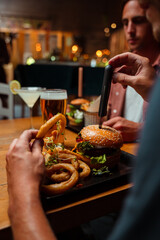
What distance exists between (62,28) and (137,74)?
41.3ft

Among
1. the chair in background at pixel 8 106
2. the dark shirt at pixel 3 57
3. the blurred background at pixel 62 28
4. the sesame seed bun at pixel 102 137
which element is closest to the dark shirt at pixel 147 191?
the sesame seed bun at pixel 102 137

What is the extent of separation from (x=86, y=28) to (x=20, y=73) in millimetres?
8881

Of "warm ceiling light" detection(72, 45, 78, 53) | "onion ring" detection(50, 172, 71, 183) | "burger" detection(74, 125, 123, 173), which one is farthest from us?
"warm ceiling light" detection(72, 45, 78, 53)

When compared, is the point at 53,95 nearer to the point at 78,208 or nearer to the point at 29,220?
the point at 78,208

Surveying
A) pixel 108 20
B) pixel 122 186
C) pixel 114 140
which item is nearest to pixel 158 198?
pixel 122 186

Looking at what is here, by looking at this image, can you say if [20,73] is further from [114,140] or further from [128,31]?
[114,140]

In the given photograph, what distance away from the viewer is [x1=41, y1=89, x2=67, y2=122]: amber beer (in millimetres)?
1347

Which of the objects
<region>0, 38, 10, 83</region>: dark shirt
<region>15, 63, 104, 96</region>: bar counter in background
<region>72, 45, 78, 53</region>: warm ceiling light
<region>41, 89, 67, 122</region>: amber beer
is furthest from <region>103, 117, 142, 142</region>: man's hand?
<region>72, 45, 78, 53</region>: warm ceiling light

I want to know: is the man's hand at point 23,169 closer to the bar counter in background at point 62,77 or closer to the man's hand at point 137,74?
the man's hand at point 137,74

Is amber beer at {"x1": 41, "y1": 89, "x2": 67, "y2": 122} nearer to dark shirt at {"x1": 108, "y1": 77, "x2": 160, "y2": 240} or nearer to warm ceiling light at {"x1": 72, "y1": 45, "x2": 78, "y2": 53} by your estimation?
dark shirt at {"x1": 108, "y1": 77, "x2": 160, "y2": 240}

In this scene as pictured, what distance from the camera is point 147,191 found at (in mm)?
300

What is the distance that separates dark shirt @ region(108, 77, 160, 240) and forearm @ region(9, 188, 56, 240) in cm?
29

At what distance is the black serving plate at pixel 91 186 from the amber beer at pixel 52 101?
0.55 meters

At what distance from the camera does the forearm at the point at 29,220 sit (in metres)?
0.55
